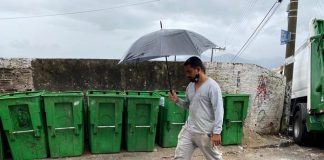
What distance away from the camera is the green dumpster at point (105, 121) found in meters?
7.10

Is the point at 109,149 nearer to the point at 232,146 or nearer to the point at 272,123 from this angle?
the point at 232,146

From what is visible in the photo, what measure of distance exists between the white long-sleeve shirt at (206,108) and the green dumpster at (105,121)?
264cm

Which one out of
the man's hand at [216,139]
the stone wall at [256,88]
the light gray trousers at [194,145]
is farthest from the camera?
the stone wall at [256,88]

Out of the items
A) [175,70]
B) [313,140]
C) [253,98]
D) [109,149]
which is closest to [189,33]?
[109,149]

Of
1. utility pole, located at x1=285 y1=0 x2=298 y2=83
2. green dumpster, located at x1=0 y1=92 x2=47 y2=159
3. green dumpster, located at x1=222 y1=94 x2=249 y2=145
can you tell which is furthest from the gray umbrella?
utility pole, located at x1=285 y1=0 x2=298 y2=83

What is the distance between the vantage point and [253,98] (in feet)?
33.1

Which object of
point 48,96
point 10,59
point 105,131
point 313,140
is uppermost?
point 10,59

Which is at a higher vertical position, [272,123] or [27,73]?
[27,73]

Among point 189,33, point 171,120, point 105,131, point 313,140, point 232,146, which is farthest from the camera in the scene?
point 313,140

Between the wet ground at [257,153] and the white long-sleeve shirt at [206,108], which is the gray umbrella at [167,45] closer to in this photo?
the white long-sleeve shirt at [206,108]

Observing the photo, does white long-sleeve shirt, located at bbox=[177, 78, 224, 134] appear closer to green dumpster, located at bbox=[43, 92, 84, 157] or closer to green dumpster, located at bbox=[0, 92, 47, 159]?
green dumpster, located at bbox=[43, 92, 84, 157]

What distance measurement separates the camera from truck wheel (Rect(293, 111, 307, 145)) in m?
9.57

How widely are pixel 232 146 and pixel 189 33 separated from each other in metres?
3.72

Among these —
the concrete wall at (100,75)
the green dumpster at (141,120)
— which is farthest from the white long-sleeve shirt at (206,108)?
the concrete wall at (100,75)
